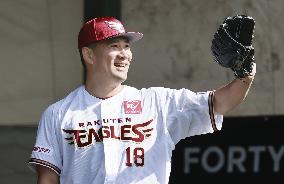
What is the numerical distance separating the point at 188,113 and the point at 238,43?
1.75 feet

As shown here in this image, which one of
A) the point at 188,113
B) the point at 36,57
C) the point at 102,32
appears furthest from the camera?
the point at 36,57

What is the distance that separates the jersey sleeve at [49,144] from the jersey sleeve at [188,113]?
2.11 feet

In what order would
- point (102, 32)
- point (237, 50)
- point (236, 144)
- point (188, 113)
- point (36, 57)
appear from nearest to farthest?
point (237, 50) < point (188, 113) < point (102, 32) < point (36, 57) < point (236, 144)

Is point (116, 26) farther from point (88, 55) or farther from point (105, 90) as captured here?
point (105, 90)

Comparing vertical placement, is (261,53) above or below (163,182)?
above

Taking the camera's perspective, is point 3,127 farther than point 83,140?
Yes

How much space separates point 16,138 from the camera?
693 cm

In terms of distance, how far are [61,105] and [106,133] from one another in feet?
1.14

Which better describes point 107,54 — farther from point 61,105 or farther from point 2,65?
point 2,65

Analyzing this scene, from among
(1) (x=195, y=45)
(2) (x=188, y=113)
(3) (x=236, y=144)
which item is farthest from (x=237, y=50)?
(3) (x=236, y=144)

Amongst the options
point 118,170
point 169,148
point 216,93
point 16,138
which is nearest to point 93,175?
point 118,170

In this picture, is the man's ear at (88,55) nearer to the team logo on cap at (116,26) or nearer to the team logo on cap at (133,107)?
the team logo on cap at (116,26)

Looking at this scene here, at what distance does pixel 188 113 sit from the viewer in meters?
4.56

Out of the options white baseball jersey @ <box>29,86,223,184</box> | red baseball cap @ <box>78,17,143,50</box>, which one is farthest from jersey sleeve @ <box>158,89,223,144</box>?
Result: red baseball cap @ <box>78,17,143,50</box>
